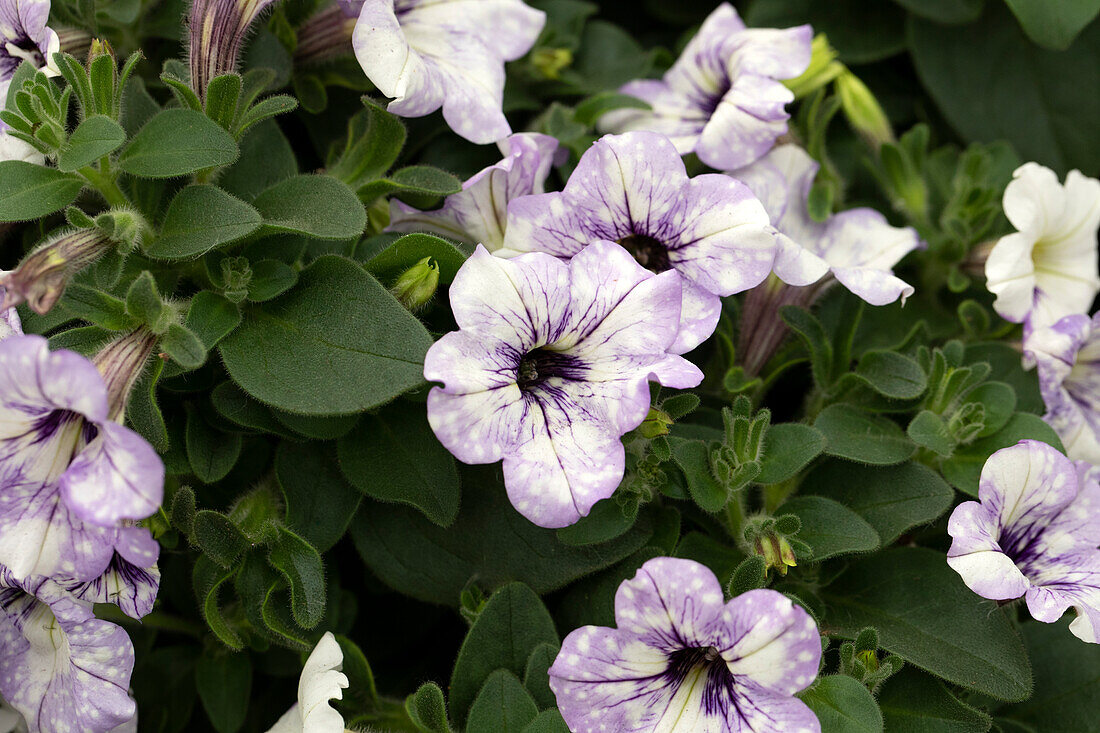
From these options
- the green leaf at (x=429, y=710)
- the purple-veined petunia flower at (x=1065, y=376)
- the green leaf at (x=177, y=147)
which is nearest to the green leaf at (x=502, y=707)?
the green leaf at (x=429, y=710)

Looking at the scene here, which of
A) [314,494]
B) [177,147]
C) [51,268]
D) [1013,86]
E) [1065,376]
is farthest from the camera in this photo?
[1013,86]

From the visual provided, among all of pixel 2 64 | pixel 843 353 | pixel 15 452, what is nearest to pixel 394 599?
pixel 15 452

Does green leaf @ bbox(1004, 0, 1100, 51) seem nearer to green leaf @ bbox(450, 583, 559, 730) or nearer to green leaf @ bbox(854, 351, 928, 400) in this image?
green leaf @ bbox(854, 351, 928, 400)

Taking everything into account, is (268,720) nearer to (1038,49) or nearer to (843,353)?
(843,353)

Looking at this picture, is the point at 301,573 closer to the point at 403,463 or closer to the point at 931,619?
the point at 403,463

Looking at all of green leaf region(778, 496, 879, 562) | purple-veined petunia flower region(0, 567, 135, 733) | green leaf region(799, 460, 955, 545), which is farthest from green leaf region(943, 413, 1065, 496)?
purple-veined petunia flower region(0, 567, 135, 733)

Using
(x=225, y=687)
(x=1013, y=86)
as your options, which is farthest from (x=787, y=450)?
(x=1013, y=86)
